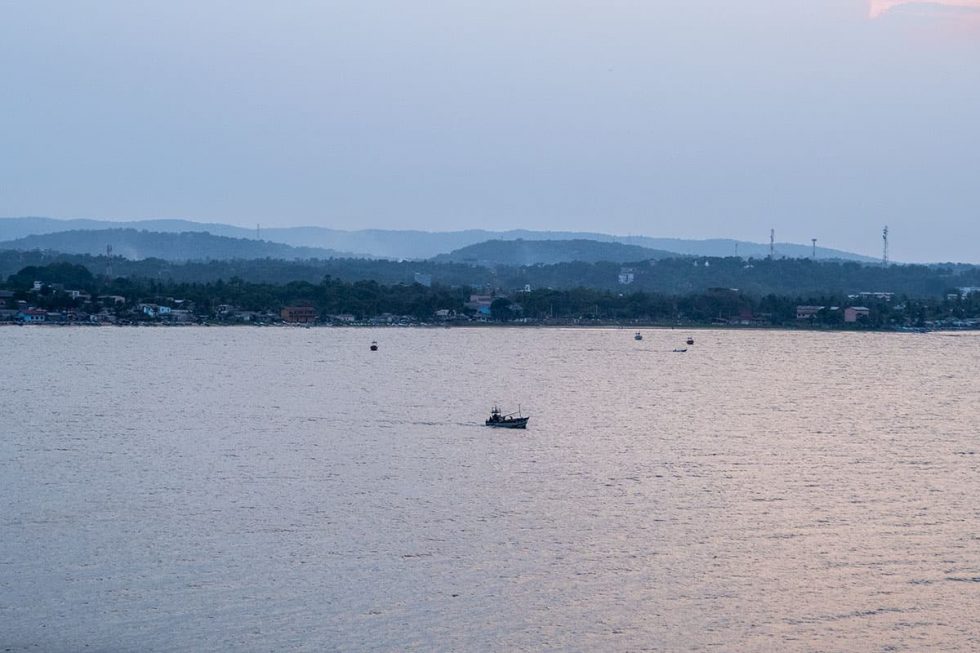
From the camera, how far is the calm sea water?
15.8 metres

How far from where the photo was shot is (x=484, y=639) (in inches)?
604

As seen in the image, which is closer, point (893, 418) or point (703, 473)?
point (703, 473)

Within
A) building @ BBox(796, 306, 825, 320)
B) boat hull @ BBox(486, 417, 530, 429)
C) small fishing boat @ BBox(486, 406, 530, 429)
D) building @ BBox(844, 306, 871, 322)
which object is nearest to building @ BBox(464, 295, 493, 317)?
building @ BBox(796, 306, 825, 320)

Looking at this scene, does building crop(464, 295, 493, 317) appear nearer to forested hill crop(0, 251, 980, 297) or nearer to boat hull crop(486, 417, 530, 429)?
forested hill crop(0, 251, 980, 297)

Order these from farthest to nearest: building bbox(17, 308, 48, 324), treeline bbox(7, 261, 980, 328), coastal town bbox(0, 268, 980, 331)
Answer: treeline bbox(7, 261, 980, 328)
coastal town bbox(0, 268, 980, 331)
building bbox(17, 308, 48, 324)

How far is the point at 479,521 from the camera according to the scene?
22.0 metres

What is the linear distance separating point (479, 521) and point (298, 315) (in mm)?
94867

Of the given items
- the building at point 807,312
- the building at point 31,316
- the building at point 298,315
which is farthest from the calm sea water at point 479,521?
the building at point 807,312

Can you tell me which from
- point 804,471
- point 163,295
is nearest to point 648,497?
point 804,471

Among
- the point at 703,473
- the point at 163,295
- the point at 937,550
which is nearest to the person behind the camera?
the point at 937,550

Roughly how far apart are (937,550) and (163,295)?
352 ft

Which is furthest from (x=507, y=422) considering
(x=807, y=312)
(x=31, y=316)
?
(x=807, y=312)

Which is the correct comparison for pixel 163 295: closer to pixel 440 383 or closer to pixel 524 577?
pixel 440 383

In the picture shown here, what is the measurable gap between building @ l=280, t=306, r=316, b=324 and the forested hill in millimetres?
36581
